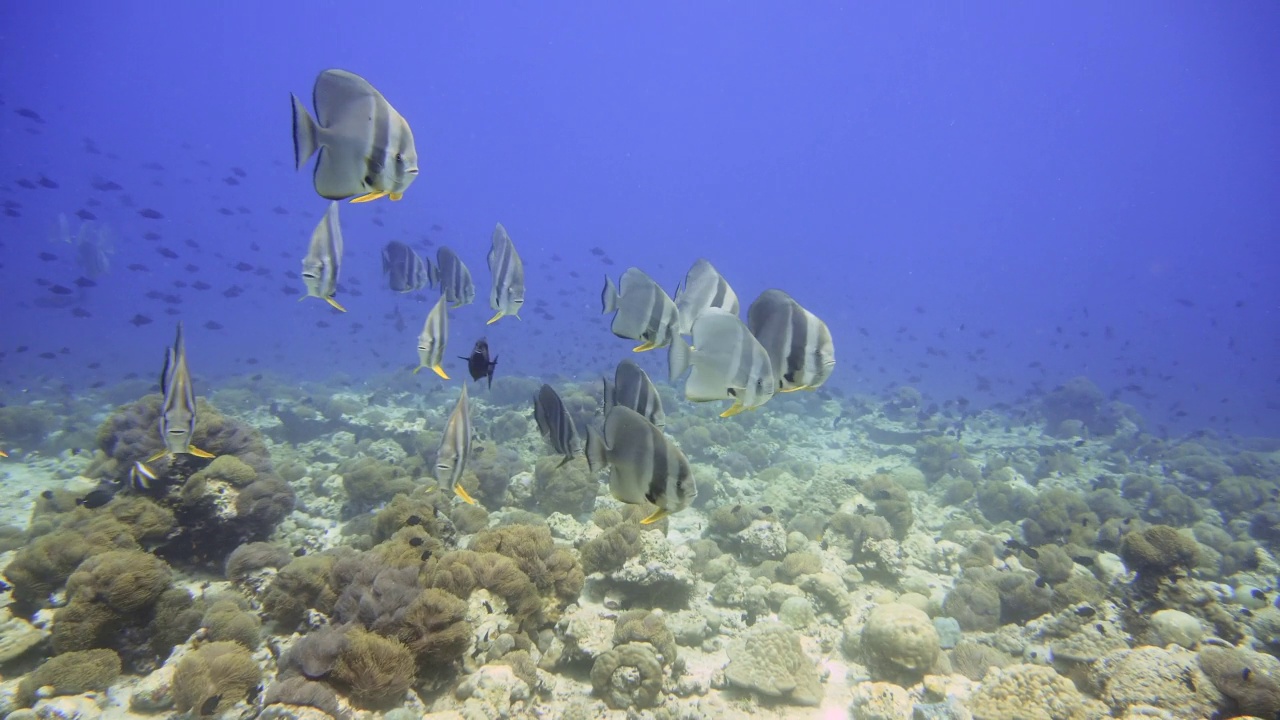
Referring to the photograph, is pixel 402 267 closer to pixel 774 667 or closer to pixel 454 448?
pixel 454 448

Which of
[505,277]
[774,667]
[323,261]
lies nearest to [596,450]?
[505,277]

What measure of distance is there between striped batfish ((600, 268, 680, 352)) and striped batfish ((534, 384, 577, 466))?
66 cm

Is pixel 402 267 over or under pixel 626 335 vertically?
under

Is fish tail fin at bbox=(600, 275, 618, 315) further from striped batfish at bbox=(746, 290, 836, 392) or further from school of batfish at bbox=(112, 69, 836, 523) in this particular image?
striped batfish at bbox=(746, 290, 836, 392)

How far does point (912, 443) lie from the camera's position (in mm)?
18109

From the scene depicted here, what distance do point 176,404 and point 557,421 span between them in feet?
8.49

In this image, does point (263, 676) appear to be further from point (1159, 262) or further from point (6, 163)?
point (1159, 262)

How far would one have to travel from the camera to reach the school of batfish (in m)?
1.91

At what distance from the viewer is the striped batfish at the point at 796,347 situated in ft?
9.27

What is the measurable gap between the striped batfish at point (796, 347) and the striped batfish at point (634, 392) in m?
0.80

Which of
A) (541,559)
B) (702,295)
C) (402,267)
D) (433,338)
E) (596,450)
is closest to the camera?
(596,450)

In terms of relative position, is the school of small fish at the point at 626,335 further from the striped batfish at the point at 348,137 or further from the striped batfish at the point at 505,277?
the striped batfish at the point at 505,277

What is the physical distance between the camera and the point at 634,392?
325cm

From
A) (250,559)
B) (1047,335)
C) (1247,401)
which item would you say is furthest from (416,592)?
(1047,335)
